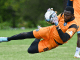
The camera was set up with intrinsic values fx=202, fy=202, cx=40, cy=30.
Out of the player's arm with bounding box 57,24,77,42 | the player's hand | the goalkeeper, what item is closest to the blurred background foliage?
the goalkeeper

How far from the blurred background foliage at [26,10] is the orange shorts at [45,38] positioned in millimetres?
26831

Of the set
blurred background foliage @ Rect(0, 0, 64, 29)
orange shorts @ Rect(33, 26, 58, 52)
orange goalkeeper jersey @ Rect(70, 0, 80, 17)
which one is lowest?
blurred background foliage @ Rect(0, 0, 64, 29)

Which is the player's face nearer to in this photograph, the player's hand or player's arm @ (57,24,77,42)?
player's arm @ (57,24,77,42)

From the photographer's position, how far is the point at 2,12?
37062mm

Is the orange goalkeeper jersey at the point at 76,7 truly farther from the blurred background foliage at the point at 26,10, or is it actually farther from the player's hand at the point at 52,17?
the blurred background foliage at the point at 26,10

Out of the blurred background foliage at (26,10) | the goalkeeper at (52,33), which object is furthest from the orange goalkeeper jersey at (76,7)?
the blurred background foliage at (26,10)

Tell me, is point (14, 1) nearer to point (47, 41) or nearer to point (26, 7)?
point (26, 7)

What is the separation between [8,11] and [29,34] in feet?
109

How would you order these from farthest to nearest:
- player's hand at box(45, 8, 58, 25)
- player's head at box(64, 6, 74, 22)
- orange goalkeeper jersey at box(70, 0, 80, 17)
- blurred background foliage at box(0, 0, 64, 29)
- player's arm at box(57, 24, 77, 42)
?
blurred background foliage at box(0, 0, 64, 29), orange goalkeeper jersey at box(70, 0, 80, 17), player's head at box(64, 6, 74, 22), player's arm at box(57, 24, 77, 42), player's hand at box(45, 8, 58, 25)

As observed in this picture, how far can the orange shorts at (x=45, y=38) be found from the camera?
503 cm

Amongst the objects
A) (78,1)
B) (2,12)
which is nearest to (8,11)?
(2,12)

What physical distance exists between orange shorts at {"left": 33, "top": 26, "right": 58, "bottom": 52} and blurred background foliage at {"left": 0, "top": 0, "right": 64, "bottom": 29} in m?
26.8

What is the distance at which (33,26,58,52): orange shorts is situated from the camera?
503 cm

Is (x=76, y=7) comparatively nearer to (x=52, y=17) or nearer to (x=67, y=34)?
(x=67, y=34)
